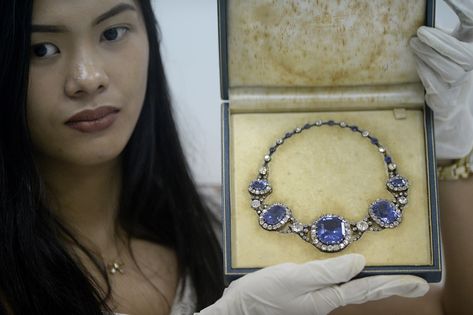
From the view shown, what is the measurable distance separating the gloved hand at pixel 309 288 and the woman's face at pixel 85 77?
0.26m

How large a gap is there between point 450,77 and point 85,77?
46 cm

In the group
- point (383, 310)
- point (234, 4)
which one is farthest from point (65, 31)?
point (383, 310)

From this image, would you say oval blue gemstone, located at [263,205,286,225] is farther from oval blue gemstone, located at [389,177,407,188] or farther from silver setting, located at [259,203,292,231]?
oval blue gemstone, located at [389,177,407,188]

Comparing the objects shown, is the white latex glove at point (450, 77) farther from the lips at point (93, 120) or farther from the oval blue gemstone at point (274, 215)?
the lips at point (93, 120)

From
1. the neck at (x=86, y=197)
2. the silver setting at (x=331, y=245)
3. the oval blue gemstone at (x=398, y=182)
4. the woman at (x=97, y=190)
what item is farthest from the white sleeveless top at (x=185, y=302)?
the oval blue gemstone at (x=398, y=182)

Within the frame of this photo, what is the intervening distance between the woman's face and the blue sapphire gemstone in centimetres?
34

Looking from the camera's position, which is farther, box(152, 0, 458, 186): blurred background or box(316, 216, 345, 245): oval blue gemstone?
box(152, 0, 458, 186): blurred background

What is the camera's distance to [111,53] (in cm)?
→ 80

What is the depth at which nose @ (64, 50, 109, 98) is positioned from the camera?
0.75 meters

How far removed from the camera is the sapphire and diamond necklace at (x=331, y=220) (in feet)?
2.51

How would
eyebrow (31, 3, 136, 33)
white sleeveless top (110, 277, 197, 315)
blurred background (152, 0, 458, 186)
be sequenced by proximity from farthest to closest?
1. blurred background (152, 0, 458, 186)
2. white sleeveless top (110, 277, 197, 315)
3. eyebrow (31, 3, 136, 33)

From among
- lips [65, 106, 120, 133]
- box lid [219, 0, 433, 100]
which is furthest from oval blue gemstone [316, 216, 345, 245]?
lips [65, 106, 120, 133]

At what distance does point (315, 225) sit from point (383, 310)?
0.27 meters

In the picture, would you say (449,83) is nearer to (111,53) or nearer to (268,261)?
(268,261)
